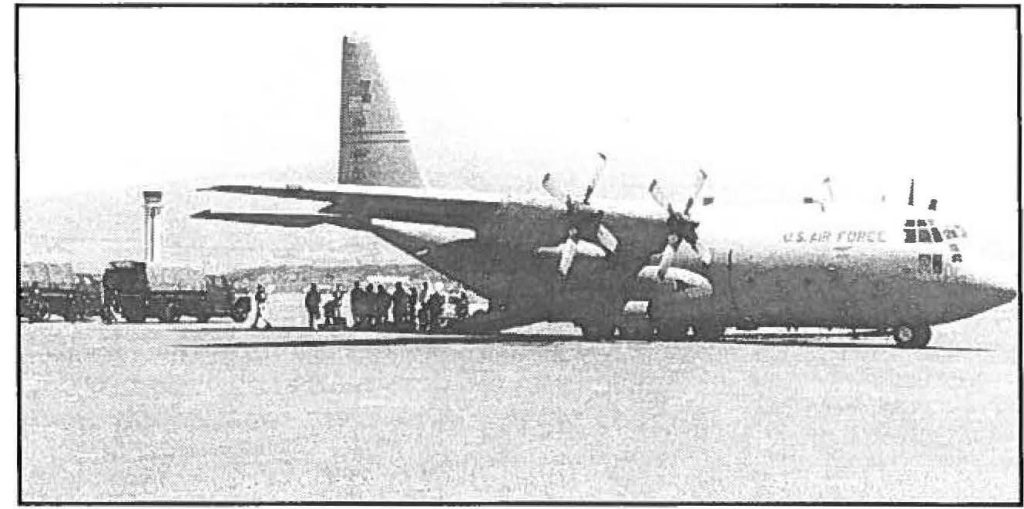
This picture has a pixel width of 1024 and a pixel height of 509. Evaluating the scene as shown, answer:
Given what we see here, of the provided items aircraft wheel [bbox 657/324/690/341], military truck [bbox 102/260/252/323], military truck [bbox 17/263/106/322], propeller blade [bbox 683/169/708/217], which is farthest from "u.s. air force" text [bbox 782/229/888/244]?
military truck [bbox 17/263/106/322]

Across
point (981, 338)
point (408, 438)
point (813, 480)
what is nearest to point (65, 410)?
point (408, 438)

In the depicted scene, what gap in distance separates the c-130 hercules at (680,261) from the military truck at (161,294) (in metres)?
11.6

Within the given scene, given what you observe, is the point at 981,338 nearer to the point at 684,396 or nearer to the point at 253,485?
the point at 684,396

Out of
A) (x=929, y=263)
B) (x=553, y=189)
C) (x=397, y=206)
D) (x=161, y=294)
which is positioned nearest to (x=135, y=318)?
(x=161, y=294)

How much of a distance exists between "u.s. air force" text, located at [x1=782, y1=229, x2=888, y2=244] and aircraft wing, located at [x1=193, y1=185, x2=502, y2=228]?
654cm

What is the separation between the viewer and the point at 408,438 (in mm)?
15375

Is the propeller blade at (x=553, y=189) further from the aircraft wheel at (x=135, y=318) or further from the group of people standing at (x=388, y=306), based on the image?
the aircraft wheel at (x=135, y=318)

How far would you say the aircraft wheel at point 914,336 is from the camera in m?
27.3

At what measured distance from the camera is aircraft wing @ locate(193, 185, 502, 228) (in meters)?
26.7

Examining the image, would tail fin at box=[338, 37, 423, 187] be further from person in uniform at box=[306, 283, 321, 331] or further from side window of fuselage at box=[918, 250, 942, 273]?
side window of fuselage at box=[918, 250, 942, 273]

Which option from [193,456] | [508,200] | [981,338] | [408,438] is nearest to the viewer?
[193,456]

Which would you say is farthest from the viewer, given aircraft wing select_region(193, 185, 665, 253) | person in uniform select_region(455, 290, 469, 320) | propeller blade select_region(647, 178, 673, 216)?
person in uniform select_region(455, 290, 469, 320)

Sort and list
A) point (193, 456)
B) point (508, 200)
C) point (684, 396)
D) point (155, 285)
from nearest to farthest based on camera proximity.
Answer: point (193, 456)
point (684, 396)
point (508, 200)
point (155, 285)

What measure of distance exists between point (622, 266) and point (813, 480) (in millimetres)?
15632
